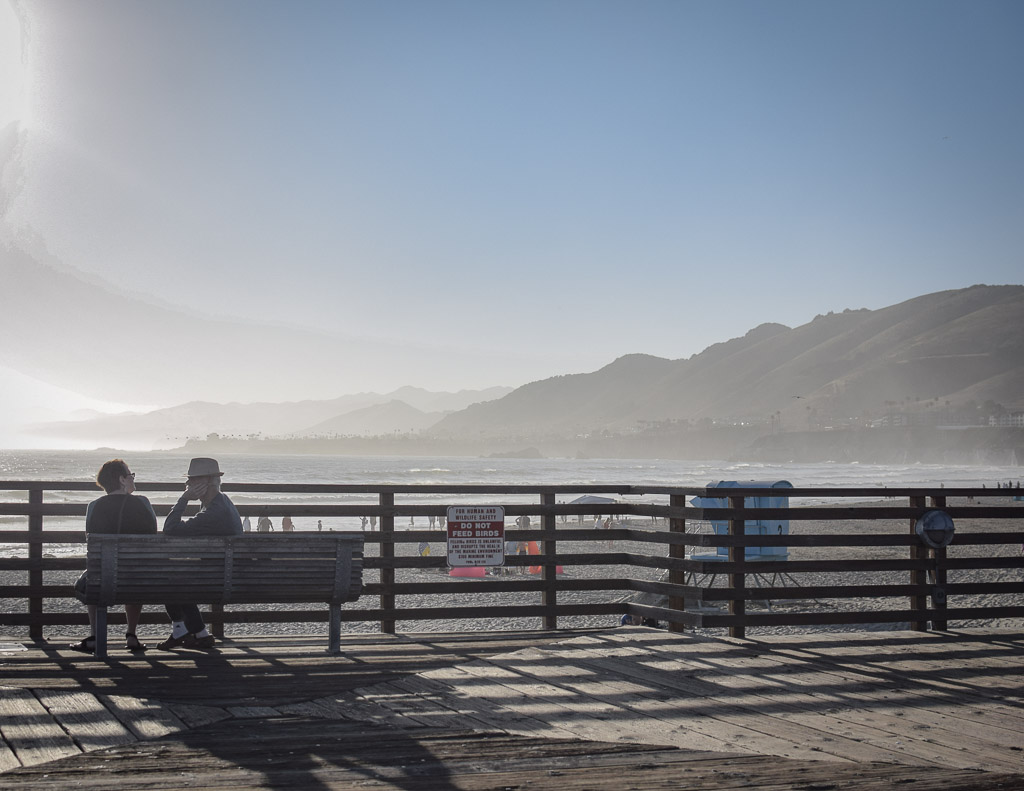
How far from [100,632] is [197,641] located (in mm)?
815

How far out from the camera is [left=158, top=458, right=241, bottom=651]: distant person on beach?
7.88m

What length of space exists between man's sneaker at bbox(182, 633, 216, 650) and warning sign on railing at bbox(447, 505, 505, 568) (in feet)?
6.99

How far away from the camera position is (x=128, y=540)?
718cm

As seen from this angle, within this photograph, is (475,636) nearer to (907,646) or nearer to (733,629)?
(733,629)

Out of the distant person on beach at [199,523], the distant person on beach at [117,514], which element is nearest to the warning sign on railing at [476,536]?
the distant person on beach at [199,523]

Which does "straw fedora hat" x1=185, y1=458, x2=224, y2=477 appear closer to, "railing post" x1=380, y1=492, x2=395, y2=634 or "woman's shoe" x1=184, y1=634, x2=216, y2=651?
"woman's shoe" x1=184, y1=634, x2=216, y2=651

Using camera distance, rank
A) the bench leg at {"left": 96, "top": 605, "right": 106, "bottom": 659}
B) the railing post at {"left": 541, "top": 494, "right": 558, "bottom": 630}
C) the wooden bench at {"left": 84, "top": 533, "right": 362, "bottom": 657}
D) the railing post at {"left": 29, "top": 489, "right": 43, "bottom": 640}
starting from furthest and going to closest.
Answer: the railing post at {"left": 541, "top": 494, "right": 558, "bottom": 630} < the railing post at {"left": 29, "top": 489, "right": 43, "bottom": 640} < the bench leg at {"left": 96, "top": 605, "right": 106, "bottom": 659} < the wooden bench at {"left": 84, "top": 533, "right": 362, "bottom": 657}

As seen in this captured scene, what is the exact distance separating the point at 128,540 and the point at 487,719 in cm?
303

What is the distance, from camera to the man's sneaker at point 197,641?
816 cm

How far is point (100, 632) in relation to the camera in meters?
7.61

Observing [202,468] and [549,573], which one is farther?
[549,573]

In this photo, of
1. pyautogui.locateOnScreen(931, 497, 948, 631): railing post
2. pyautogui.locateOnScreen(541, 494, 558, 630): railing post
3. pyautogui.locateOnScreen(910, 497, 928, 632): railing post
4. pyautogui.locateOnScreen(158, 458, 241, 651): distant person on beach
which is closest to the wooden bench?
pyautogui.locateOnScreen(158, 458, 241, 651): distant person on beach

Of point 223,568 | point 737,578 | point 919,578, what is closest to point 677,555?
point 737,578

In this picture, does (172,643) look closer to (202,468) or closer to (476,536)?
(202,468)
